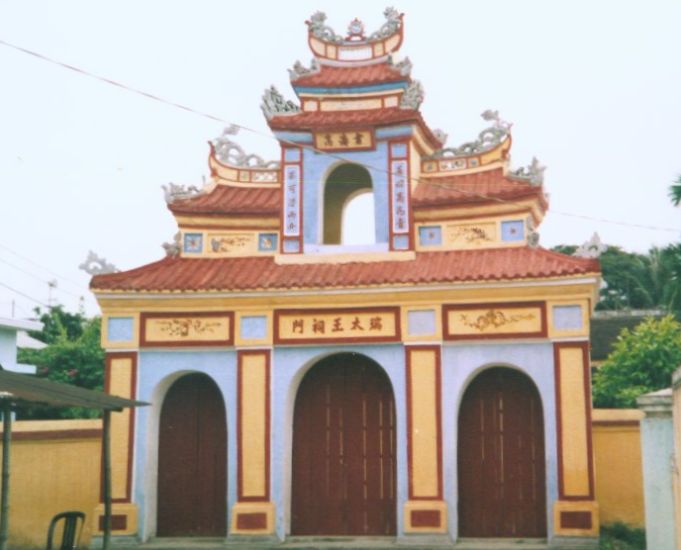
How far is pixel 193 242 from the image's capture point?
57.9 ft

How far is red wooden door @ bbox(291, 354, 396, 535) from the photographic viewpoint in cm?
1636

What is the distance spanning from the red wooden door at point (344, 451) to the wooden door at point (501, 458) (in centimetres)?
125

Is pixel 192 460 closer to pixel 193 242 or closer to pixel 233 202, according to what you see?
pixel 193 242

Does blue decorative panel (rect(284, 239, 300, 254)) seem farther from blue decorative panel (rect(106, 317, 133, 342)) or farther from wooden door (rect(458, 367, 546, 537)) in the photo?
wooden door (rect(458, 367, 546, 537))

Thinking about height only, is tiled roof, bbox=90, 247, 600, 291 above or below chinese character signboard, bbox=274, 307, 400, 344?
above

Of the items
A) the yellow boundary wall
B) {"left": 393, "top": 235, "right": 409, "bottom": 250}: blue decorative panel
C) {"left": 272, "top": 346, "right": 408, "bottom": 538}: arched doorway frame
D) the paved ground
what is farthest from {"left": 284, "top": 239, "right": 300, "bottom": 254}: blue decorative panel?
the paved ground

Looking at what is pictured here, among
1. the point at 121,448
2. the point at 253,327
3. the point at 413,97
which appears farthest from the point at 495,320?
the point at 121,448

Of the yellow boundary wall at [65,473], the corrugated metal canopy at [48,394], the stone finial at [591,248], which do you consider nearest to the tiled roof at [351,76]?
the stone finial at [591,248]

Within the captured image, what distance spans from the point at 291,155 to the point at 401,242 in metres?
2.58

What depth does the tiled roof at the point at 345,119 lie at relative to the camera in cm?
1703

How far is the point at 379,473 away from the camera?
54.0ft

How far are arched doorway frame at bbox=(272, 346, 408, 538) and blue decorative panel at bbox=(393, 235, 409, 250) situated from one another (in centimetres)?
182

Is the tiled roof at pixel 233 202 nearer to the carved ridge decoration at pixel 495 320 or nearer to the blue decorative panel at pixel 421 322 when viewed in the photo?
the blue decorative panel at pixel 421 322

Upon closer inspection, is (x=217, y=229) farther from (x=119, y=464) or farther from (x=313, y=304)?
(x=119, y=464)
